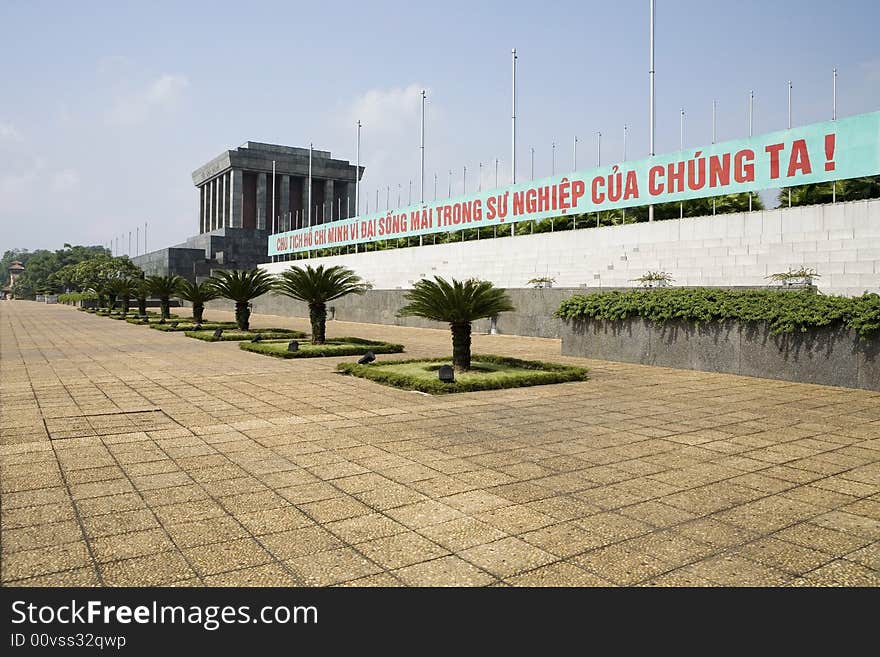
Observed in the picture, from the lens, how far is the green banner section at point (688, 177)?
617 inches

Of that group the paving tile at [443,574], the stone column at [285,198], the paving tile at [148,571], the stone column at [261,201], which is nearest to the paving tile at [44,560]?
the paving tile at [148,571]

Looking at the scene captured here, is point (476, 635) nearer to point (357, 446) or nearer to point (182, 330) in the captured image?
point (357, 446)

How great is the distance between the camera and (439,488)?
522 centimetres

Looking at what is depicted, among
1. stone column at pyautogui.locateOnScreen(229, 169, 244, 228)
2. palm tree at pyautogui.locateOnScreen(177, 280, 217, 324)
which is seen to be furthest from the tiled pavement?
stone column at pyautogui.locateOnScreen(229, 169, 244, 228)

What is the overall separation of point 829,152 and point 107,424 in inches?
643

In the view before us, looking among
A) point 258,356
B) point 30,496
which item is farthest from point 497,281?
point 30,496

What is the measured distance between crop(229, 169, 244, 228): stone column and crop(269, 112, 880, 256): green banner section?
172 feet

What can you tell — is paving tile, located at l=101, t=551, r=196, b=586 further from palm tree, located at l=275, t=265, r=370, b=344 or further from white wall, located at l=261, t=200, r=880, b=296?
white wall, located at l=261, t=200, r=880, b=296

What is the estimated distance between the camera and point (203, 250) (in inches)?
2948

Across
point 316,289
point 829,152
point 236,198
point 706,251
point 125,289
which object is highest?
point 236,198

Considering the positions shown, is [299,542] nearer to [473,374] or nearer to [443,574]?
[443,574]

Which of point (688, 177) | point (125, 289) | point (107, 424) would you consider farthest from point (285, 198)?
point (107, 424)

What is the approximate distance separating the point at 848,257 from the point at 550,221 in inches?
429

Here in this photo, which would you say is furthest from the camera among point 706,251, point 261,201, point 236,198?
point 261,201
